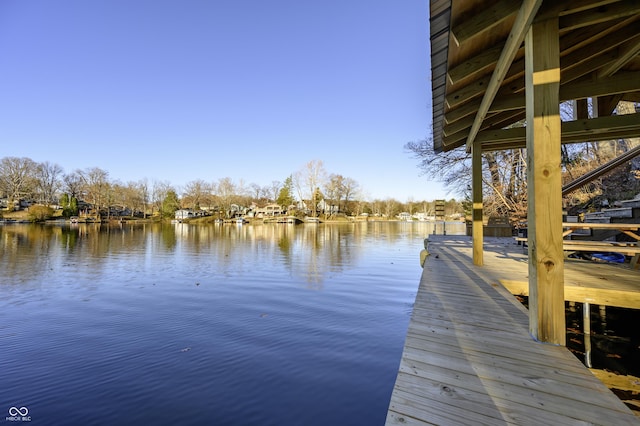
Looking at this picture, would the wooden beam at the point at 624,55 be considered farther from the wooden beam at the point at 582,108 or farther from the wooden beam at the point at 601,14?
the wooden beam at the point at 582,108

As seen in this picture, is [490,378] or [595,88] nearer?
[490,378]

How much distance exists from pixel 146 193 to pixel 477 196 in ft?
262

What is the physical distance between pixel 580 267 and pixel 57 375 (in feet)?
26.0

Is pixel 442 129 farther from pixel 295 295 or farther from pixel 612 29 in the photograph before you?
pixel 295 295

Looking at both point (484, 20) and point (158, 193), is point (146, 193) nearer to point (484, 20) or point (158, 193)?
point (158, 193)

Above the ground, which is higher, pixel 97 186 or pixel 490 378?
pixel 97 186

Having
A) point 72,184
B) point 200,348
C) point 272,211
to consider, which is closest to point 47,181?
point 72,184

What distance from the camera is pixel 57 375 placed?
3.51 m

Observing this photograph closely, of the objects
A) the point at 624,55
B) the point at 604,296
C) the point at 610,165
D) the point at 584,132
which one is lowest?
the point at 604,296

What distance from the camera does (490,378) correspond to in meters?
1.91

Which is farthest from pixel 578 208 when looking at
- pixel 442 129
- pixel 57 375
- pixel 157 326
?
pixel 57 375

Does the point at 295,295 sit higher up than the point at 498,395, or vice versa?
the point at 498,395

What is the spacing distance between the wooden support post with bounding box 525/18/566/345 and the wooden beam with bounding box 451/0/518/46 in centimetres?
26

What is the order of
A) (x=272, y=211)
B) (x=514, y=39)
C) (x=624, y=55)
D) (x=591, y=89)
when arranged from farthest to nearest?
1. (x=272, y=211)
2. (x=591, y=89)
3. (x=624, y=55)
4. (x=514, y=39)
